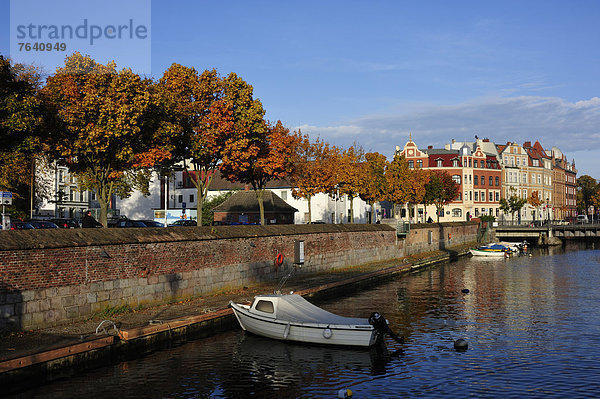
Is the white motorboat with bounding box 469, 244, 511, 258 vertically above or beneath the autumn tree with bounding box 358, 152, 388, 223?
beneath

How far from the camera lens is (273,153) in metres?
52.7

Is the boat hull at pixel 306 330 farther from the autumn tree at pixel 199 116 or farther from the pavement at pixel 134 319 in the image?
the autumn tree at pixel 199 116

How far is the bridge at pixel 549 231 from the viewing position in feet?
347

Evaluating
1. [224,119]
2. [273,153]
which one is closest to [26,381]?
[224,119]

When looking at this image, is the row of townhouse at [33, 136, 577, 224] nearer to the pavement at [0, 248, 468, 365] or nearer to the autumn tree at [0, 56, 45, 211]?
the pavement at [0, 248, 468, 365]

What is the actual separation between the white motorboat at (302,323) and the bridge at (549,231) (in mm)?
91227

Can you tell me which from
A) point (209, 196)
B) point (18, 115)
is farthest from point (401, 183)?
point (18, 115)

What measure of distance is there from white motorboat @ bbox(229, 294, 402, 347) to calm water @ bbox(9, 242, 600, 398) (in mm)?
470

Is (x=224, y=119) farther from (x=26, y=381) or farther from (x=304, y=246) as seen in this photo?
(x=26, y=381)

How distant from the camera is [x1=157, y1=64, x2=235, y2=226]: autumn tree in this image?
4325 cm

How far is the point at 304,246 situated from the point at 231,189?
58.2 metres

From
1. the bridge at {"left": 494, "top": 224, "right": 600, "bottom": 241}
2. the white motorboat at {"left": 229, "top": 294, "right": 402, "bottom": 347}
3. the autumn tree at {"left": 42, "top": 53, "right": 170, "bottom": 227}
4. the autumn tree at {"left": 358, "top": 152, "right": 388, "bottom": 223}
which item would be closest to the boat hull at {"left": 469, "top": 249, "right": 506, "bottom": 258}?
the autumn tree at {"left": 358, "top": 152, "right": 388, "bottom": 223}

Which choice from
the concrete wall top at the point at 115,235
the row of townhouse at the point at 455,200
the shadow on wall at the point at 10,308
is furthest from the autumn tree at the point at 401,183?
the shadow on wall at the point at 10,308

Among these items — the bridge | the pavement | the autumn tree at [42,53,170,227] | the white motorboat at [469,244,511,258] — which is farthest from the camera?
the bridge
